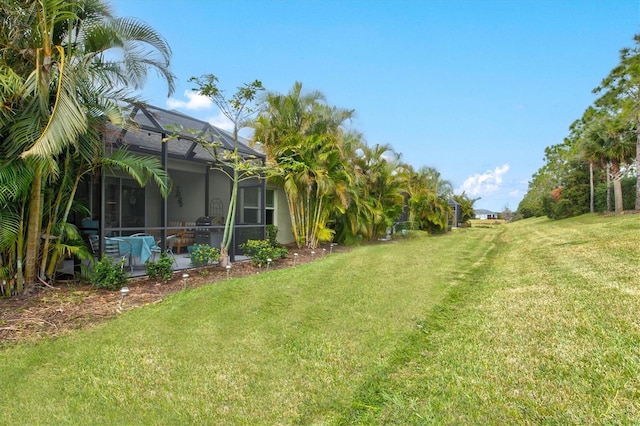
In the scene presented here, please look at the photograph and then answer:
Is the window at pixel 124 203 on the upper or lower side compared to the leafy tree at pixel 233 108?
lower

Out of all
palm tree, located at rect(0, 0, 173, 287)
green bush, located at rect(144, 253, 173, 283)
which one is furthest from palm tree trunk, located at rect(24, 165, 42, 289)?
green bush, located at rect(144, 253, 173, 283)

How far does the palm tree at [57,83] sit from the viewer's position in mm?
4750

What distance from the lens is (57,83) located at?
516 centimetres

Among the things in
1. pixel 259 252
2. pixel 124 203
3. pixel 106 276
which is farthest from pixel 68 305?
pixel 124 203

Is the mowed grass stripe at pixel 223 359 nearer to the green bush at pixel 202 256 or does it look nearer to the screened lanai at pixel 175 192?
the green bush at pixel 202 256

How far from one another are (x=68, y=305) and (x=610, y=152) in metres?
26.3

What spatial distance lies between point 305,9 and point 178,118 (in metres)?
5.51

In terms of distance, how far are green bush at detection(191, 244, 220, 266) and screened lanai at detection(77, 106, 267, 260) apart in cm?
54

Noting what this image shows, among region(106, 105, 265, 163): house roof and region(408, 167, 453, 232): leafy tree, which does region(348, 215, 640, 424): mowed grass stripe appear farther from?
region(408, 167, 453, 232): leafy tree

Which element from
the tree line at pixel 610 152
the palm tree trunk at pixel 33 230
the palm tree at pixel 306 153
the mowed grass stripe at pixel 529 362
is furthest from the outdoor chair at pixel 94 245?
the tree line at pixel 610 152

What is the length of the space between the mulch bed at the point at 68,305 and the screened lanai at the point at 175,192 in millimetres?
1033

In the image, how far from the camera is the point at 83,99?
18.8 feet

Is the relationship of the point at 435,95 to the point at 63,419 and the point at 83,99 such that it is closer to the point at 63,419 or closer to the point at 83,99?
the point at 83,99

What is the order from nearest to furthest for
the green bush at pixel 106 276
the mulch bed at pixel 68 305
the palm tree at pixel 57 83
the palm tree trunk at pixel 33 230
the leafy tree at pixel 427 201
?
the mulch bed at pixel 68 305
the palm tree at pixel 57 83
the palm tree trunk at pixel 33 230
the green bush at pixel 106 276
the leafy tree at pixel 427 201
